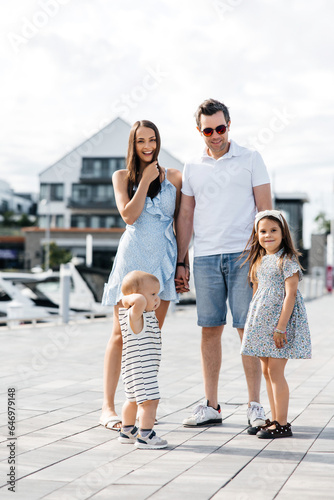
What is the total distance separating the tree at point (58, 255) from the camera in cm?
5197

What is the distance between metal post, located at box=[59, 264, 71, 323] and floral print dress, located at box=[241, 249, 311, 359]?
8798 millimetres

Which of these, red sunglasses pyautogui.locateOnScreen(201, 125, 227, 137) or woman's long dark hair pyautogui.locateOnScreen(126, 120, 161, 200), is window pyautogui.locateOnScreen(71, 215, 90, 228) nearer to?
red sunglasses pyautogui.locateOnScreen(201, 125, 227, 137)

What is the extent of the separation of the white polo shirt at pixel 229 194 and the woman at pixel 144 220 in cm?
26

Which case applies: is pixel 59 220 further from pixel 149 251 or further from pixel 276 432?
pixel 276 432

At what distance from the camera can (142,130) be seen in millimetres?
4062

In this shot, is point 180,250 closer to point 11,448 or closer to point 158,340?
point 158,340

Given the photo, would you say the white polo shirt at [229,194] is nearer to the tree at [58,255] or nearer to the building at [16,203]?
the tree at [58,255]

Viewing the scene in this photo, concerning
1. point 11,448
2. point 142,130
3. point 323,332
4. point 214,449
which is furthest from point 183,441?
point 323,332

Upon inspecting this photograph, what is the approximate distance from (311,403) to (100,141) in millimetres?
50306

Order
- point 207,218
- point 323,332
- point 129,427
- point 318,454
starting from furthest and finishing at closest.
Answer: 1. point 323,332
2. point 207,218
3. point 129,427
4. point 318,454

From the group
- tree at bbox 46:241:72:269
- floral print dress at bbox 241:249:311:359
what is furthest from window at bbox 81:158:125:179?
floral print dress at bbox 241:249:311:359

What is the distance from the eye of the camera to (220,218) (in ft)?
14.1

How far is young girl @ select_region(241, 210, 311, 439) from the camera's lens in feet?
12.9

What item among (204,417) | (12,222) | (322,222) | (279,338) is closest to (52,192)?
(12,222)
